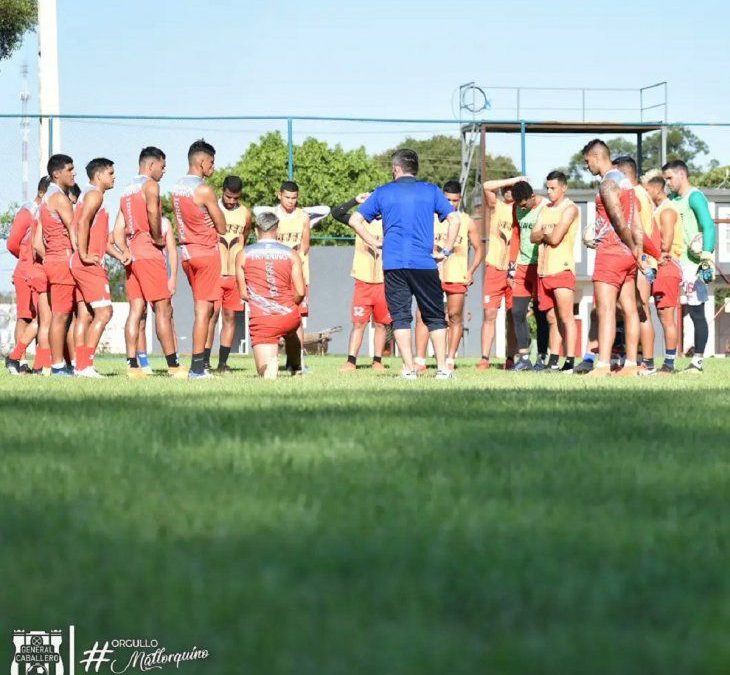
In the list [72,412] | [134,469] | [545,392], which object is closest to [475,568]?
[134,469]

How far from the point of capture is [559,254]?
15766 millimetres

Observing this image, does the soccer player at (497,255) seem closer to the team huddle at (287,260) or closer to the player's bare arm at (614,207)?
the team huddle at (287,260)

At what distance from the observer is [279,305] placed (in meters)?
13.2

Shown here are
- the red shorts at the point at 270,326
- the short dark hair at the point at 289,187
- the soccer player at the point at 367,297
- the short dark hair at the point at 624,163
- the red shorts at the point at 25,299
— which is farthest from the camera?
the soccer player at the point at 367,297

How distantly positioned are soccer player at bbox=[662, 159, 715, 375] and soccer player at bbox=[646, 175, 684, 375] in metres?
0.09

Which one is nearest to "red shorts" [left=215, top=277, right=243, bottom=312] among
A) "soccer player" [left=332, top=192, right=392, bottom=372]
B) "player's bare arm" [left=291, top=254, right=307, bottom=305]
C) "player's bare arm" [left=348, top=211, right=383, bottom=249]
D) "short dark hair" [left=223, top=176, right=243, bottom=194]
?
"short dark hair" [left=223, top=176, right=243, bottom=194]

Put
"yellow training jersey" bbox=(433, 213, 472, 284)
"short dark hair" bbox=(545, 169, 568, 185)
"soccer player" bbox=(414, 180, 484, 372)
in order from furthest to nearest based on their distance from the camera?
"yellow training jersey" bbox=(433, 213, 472, 284), "soccer player" bbox=(414, 180, 484, 372), "short dark hair" bbox=(545, 169, 568, 185)

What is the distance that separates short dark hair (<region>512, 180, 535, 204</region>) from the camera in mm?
16578

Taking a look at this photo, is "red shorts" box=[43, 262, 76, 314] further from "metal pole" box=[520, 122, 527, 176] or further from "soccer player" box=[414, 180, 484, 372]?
"metal pole" box=[520, 122, 527, 176]

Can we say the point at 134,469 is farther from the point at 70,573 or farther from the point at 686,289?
the point at 686,289

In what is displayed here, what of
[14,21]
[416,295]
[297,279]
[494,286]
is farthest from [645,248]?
[14,21]

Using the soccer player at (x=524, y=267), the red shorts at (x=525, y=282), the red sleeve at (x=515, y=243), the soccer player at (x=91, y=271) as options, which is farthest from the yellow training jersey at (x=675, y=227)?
the soccer player at (x=91, y=271)

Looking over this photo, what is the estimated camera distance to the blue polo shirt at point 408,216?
12.8 meters

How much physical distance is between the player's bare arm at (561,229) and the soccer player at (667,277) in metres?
0.84
